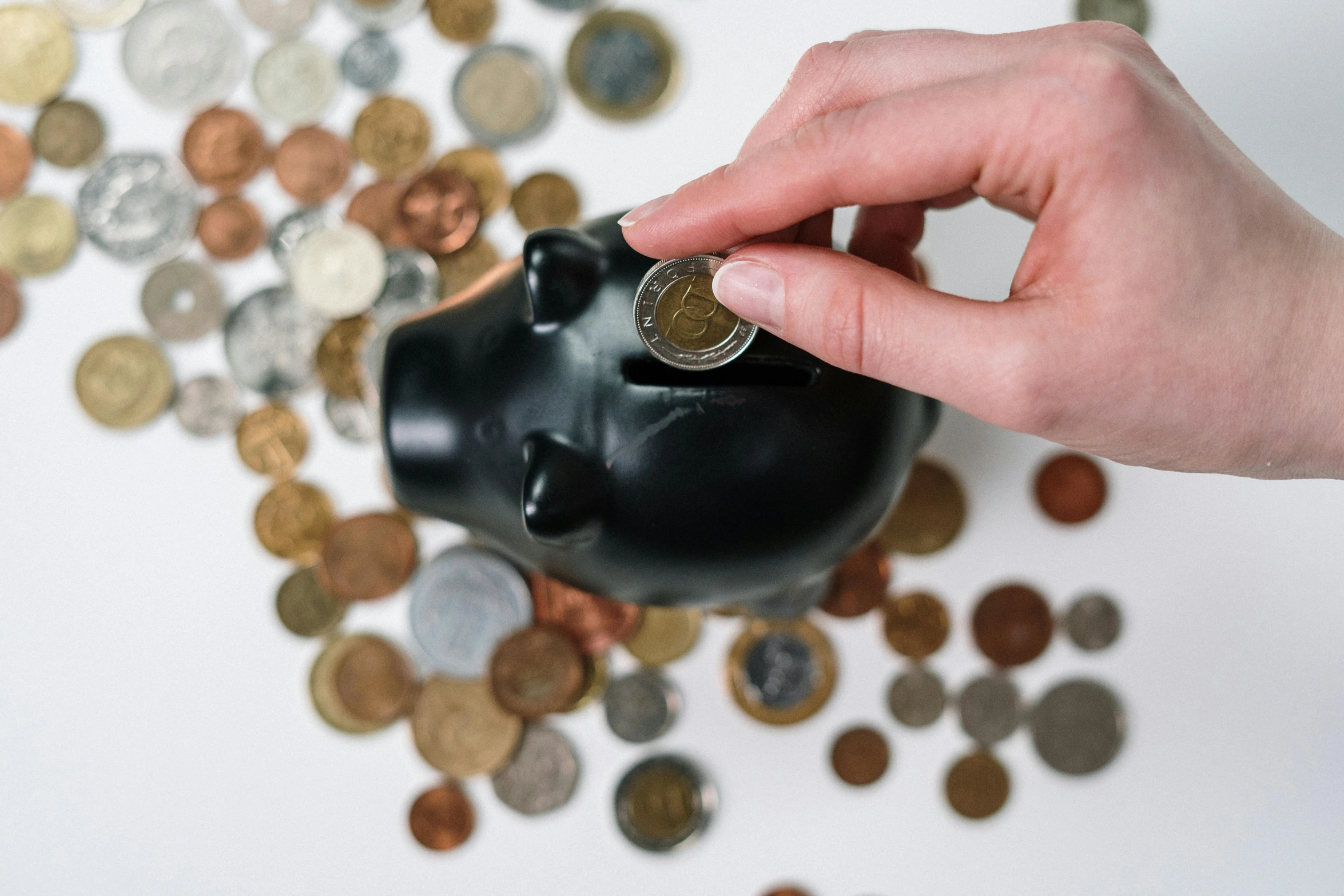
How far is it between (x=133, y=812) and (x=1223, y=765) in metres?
1.02

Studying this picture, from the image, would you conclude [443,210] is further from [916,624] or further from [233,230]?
[916,624]

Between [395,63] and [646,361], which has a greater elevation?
[395,63]

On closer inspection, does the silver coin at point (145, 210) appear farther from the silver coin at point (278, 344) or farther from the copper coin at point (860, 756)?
the copper coin at point (860, 756)

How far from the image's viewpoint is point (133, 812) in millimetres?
917

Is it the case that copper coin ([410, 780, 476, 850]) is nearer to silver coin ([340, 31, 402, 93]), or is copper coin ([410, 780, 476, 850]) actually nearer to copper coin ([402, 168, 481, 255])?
copper coin ([402, 168, 481, 255])

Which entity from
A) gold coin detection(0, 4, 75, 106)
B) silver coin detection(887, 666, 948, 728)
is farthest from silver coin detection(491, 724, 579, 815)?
gold coin detection(0, 4, 75, 106)

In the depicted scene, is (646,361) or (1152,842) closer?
(646,361)

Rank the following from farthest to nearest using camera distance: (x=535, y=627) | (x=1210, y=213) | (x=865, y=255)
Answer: (x=535, y=627) → (x=865, y=255) → (x=1210, y=213)

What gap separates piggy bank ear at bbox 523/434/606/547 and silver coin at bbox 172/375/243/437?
1.51 feet

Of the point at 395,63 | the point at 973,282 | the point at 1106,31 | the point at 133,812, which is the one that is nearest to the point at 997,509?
the point at 973,282

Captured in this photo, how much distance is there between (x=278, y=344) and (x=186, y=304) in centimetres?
10

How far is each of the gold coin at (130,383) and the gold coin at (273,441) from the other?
0.09 meters

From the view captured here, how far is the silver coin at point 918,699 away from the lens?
85 centimetres

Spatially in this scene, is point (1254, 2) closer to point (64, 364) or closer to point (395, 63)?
point (395, 63)
